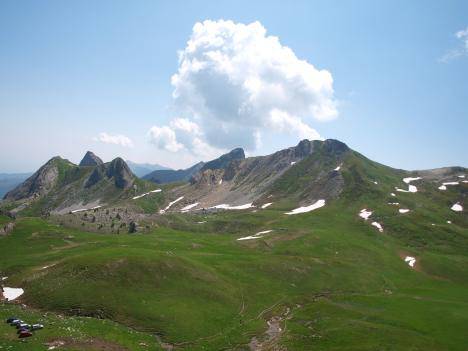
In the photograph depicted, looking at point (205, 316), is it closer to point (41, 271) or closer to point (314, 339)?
point (314, 339)

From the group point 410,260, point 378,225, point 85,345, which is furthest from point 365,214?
point 85,345

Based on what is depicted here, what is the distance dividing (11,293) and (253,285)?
5123 cm

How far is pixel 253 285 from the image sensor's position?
92250 millimetres

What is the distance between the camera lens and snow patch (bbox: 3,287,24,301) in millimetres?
74650

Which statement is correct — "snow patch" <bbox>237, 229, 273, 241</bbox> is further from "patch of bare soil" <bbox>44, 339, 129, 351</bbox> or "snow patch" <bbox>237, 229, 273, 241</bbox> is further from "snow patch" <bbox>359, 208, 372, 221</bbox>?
"patch of bare soil" <bbox>44, 339, 129, 351</bbox>

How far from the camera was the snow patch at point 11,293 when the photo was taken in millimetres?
74650

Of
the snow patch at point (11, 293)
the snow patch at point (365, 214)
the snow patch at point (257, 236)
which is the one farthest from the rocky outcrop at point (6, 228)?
the snow patch at point (365, 214)

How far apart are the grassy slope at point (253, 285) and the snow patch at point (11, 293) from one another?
183cm

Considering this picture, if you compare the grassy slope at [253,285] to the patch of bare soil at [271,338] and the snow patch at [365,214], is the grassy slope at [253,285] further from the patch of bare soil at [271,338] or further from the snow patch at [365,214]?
the snow patch at [365,214]

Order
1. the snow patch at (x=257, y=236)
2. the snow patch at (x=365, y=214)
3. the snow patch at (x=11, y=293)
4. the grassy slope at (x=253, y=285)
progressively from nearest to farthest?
the grassy slope at (x=253, y=285) → the snow patch at (x=11, y=293) → the snow patch at (x=257, y=236) → the snow patch at (x=365, y=214)

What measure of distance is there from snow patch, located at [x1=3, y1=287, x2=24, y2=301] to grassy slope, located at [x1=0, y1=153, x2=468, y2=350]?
183 centimetres

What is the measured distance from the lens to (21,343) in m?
47.3

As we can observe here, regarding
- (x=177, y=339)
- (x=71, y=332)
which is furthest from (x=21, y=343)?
(x=177, y=339)

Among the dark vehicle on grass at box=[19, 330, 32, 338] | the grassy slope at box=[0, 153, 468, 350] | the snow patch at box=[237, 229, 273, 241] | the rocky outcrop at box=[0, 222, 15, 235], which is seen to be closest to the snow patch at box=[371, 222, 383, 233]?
the grassy slope at box=[0, 153, 468, 350]
